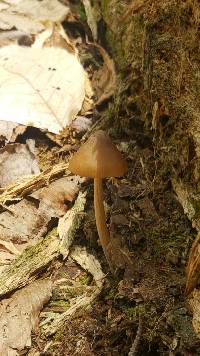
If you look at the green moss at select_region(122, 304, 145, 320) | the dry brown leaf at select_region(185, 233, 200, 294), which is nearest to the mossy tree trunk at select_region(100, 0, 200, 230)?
the dry brown leaf at select_region(185, 233, 200, 294)

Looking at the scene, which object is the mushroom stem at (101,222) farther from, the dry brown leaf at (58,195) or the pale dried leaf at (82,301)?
the dry brown leaf at (58,195)

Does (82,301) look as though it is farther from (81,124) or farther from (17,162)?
(81,124)

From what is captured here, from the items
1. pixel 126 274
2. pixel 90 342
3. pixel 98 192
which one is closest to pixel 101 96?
pixel 98 192

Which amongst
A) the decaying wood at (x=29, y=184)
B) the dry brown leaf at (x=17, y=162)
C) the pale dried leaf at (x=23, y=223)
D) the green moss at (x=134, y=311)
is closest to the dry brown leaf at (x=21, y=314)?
the pale dried leaf at (x=23, y=223)

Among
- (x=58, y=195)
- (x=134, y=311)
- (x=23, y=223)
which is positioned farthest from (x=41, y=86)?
(x=134, y=311)

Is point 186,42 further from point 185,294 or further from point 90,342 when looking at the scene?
point 90,342

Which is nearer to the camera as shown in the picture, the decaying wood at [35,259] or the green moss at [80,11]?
the decaying wood at [35,259]
